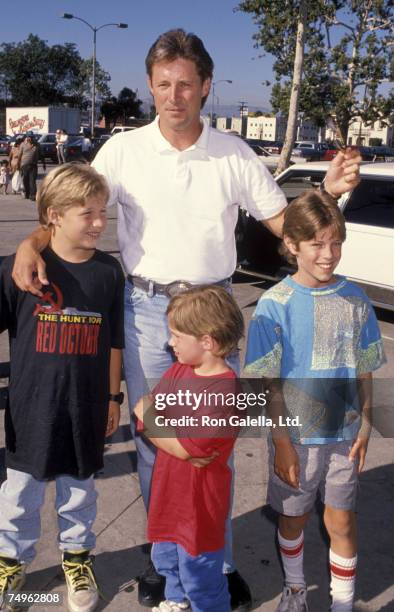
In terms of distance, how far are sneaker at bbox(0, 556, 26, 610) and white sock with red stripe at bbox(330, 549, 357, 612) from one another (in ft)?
4.00

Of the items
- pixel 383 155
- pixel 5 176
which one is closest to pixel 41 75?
pixel 383 155

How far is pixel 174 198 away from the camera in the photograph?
245 centimetres

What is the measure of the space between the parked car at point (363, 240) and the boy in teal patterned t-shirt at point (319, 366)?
4.24 m

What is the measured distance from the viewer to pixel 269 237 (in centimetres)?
734

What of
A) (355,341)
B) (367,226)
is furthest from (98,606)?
(367,226)

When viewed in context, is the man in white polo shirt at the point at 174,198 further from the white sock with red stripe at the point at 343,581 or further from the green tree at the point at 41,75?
the green tree at the point at 41,75

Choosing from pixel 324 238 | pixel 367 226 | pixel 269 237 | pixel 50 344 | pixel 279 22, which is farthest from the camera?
pixel 279 22

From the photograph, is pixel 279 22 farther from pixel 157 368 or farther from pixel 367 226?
pixel 157 368

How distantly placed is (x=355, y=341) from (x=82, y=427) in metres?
1.04

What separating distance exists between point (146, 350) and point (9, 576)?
1.03 meters

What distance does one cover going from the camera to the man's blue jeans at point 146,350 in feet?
8.23

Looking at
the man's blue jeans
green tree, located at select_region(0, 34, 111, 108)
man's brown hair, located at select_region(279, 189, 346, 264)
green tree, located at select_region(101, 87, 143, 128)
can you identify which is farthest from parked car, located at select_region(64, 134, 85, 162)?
green tree, located at select_region(0, 34, 111, 108)

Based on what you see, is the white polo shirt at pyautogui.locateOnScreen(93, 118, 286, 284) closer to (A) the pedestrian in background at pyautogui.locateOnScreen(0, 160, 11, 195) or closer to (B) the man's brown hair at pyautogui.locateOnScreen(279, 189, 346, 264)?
(B) the man's brown hair at pyautogui.locateOnScreen(279, 189, 346, 264)

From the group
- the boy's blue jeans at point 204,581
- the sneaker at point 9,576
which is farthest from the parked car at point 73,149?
the boy's blue jeans at point 204,581
